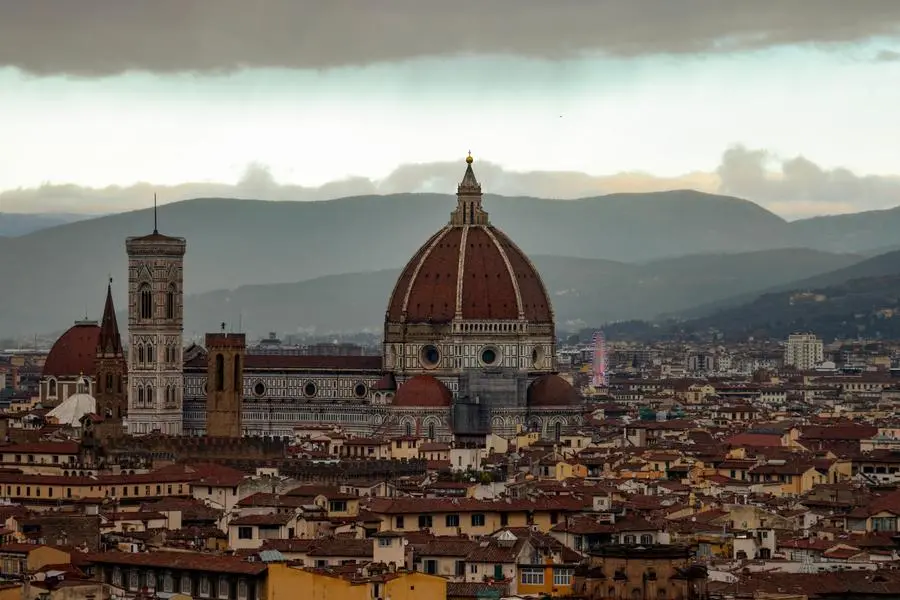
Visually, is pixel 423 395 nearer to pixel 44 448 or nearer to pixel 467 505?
pixel 44 448

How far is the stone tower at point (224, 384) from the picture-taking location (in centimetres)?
14125

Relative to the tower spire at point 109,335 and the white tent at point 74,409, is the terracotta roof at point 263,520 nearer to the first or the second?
the white tent at point 74,409

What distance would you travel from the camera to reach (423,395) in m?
136

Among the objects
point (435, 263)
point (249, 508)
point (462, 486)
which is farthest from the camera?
point (435, 263)

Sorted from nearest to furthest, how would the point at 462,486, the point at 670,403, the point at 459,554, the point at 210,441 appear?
the point at 459,554 → the point at 462,486 → the point at 210,441 → the point at 670,403

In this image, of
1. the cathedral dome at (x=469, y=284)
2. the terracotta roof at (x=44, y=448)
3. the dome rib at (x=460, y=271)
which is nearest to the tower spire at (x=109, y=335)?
the cathedral dome at (x=469, y=284)

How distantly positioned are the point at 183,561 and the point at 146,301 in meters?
90.1

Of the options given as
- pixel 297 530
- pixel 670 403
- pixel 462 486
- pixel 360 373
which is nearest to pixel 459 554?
pixel 297 530

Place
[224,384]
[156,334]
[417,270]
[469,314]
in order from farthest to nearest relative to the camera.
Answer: [417,270], [156,334], [469,314], [224,384]

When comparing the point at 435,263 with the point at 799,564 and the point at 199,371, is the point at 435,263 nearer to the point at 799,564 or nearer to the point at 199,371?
the point at 199,371

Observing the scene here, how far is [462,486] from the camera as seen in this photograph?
81688 mm

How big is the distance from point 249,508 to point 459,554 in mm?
15656

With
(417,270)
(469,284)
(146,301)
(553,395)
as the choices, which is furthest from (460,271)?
(146,301)

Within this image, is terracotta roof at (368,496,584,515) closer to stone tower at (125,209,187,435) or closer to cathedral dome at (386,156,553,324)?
cathedral dome at (386,156,553,324)
